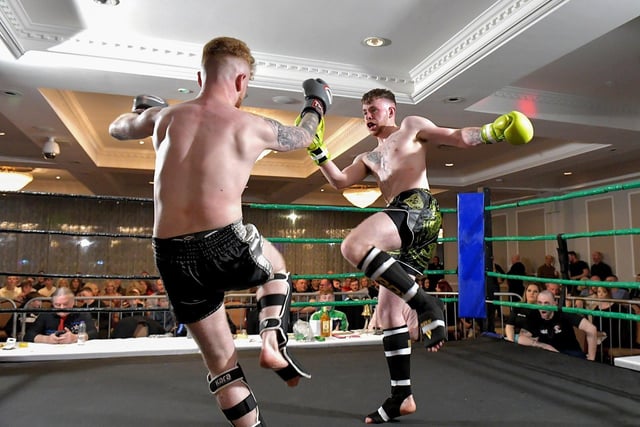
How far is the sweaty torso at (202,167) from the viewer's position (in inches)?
43.8

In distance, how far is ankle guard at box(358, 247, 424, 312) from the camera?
54.8 inches

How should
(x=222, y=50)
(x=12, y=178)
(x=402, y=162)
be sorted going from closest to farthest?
(x=222, y=50)
(x=402, y=162)
(x=12, y=178)

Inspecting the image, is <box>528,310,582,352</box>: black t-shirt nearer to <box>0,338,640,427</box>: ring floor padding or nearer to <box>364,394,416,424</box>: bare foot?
<box>0,338,640,427</box>: ring floor padding

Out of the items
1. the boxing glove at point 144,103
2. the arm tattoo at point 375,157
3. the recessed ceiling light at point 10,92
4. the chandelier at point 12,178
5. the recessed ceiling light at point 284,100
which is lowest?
the arm tattoo at point 375,157

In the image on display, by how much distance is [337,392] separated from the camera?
172 cm

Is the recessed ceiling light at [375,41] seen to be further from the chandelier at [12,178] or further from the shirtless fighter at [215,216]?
the chandelier at [12,178]

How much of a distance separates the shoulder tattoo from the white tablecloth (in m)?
1.52

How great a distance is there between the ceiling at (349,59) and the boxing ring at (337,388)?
1352 millimetres

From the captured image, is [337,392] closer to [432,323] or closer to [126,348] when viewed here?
[432,323]

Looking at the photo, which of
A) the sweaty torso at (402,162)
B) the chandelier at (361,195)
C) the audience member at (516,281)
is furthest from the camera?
the audience member at (516,281)

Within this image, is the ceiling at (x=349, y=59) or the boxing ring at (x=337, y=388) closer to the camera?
the boxing ring at (x=337, y=388)

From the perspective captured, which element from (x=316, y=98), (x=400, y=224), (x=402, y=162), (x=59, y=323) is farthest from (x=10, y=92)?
(x=400, y=224)

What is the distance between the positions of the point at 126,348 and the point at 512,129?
2.02 metres

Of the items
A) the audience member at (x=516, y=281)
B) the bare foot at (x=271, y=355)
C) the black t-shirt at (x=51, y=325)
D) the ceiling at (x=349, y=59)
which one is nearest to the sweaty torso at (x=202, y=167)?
the bare foot at (x=271, y=355)
